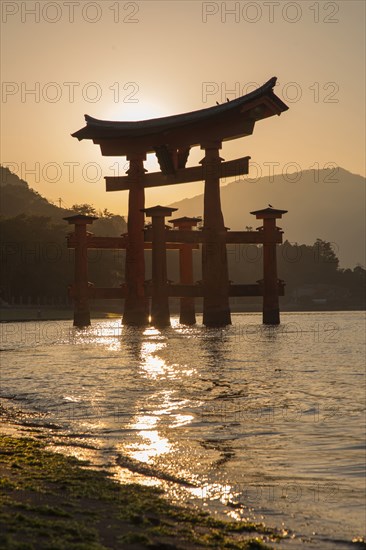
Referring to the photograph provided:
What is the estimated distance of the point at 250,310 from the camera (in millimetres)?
97750

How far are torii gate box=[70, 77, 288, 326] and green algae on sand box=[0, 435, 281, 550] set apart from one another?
31.2 meters

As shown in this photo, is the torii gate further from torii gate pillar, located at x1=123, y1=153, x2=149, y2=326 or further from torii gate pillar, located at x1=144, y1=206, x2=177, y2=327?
torii gate pillar, located at x1=144, y1=206, x2=177, y2=327

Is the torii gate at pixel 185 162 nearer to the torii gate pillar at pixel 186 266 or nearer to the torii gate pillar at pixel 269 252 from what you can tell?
the torii gate pillar at pixel 269 252

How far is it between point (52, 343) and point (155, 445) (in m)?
23.8

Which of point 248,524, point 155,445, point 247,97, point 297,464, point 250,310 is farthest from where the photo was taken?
point 250,310

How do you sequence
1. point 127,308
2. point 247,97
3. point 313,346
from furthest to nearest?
point 127,308
point 247,97
point 313,346

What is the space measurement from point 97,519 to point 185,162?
37.2m

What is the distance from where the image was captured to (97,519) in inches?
227

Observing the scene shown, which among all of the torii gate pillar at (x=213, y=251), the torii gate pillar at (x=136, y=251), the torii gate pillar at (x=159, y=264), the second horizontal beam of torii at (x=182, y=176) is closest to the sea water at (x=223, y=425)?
the second horizontal beam of torii at (x=182, y=176)

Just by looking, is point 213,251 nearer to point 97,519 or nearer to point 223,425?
point 223,425

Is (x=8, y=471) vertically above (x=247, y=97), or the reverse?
(x=247, y=97)

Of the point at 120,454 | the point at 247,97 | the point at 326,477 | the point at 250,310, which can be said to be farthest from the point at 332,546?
the point at 250,310

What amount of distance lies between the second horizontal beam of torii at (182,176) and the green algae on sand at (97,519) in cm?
3103

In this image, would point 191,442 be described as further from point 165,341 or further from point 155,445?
point 165,341
